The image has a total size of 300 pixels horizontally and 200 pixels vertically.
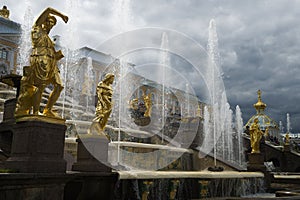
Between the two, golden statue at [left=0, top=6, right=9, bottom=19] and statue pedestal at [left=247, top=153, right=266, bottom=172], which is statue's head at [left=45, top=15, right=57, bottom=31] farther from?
golden statue at [left=0, top=6, right=9, bottom=19]

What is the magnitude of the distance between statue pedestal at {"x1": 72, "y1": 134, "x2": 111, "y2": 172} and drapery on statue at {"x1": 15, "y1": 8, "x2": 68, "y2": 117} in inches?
63.6

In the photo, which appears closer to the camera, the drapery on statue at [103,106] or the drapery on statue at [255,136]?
the drapery on statue at [103,106]

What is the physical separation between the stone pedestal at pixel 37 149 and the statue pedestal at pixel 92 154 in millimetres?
1437

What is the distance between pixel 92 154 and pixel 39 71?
2484 millimetres

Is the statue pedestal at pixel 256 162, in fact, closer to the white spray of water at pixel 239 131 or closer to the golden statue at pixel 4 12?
the white spray of water at pixel 239 131

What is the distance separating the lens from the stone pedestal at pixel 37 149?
19.7 feet

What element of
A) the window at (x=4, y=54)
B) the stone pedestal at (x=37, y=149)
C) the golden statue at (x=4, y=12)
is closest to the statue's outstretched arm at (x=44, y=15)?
the stone pedestal at (x=37, y=149)

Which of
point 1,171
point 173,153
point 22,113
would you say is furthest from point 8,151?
point 173,153

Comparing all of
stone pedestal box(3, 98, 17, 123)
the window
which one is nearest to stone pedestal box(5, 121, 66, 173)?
stone pedestal box(3, 98, 17, 123)

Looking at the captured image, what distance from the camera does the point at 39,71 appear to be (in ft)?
22.2

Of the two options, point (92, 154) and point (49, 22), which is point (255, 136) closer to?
point (92, 154)

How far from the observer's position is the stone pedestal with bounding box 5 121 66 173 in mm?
6008

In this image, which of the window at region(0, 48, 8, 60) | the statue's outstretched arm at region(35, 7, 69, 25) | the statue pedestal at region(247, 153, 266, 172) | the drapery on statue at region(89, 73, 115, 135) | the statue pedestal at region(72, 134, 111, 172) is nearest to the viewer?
the statue's outstretched arm at region(35, 7, 69, 25)

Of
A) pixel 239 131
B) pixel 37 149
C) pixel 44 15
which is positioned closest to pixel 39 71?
pixel 44 15
